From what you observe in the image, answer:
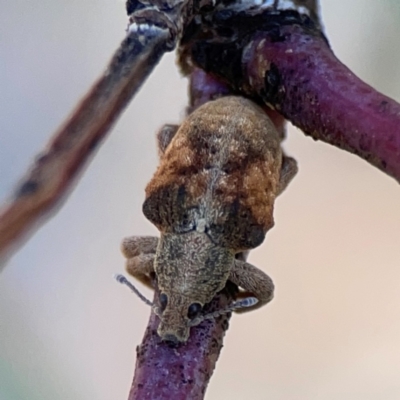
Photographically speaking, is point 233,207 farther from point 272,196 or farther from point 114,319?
point 114,319

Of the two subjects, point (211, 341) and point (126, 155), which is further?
point (126, 155)

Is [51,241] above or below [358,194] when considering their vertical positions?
below

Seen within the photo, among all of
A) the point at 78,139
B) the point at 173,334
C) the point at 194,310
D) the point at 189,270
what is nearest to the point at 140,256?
the point at 189,270

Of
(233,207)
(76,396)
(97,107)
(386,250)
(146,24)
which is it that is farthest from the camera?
(386,250)

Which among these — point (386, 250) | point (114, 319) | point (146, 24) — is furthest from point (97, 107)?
point (386, 250)

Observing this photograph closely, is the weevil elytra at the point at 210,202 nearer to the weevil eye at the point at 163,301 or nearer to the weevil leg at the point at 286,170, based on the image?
the weevil eye at the point at 163,301

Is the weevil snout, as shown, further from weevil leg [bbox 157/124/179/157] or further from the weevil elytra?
weevil leg [bbox 157/124/179/157]

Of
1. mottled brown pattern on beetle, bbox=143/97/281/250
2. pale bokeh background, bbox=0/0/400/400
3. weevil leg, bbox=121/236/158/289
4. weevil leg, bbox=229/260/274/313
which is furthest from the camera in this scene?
pale bokeh background, bbox=0/0/400/400

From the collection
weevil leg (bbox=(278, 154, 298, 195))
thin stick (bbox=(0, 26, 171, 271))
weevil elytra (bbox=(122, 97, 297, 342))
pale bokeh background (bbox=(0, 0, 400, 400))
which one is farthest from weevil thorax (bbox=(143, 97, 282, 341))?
pale bokeh background (bbox=(0, 0, 400, 400))
